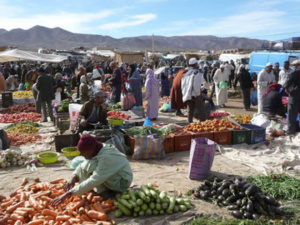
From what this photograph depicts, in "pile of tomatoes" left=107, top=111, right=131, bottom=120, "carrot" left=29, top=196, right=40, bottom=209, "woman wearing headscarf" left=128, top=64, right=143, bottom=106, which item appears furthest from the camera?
"woman wearing headscarf" left=128, top=64, right=143, bottom=106

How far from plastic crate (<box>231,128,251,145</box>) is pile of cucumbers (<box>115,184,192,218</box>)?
3.45m

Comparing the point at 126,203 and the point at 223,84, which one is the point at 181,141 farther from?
the point at 223,84

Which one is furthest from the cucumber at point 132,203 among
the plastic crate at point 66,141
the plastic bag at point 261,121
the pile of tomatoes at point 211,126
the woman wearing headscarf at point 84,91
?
the woman wearing headscarf at point 84,91

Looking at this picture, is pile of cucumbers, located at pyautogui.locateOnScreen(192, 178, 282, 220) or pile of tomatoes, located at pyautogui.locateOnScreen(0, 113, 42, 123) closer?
pile of cucumbers, located at pyautogui.locateOnScreen(192, 178, 282, 220)

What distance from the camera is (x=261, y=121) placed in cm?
795

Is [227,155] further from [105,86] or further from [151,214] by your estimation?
[105,86]

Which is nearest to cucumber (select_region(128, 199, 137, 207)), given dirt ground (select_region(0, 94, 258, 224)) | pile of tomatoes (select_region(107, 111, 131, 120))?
dirt ground (select_region(0, 94, 258, 224))

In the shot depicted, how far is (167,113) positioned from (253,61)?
11708mm

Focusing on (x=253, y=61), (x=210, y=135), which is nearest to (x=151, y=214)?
(x=210, y=135)

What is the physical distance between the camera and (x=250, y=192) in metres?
3.85

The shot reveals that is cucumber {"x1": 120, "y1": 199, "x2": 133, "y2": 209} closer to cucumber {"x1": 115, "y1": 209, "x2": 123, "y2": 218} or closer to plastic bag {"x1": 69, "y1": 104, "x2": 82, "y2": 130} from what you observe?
cucumber {"x1": 115, "y1": 209, "x2": 123, "y2": 218}

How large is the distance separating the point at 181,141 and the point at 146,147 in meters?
0.97

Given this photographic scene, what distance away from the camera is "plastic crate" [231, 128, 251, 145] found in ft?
23.3

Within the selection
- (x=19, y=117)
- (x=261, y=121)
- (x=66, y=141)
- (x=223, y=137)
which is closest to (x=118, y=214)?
(x=66, y=141)
